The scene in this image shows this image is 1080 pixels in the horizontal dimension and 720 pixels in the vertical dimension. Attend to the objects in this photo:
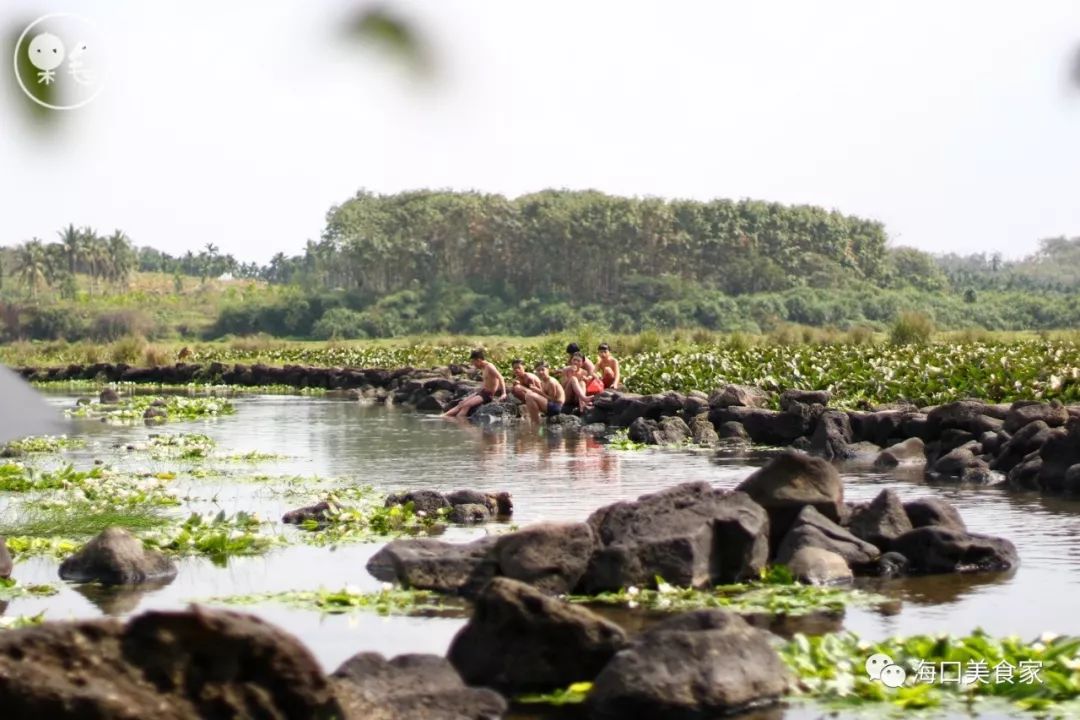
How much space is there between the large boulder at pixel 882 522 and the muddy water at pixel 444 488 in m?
0.58

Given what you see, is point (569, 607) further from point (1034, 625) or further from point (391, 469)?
point (391, 469)

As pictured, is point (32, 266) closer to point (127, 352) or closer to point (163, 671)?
point (127, 352)

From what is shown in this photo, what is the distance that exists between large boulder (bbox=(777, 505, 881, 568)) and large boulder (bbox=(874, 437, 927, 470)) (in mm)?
6429

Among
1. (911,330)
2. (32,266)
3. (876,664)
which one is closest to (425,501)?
(876,664)

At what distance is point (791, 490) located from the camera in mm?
9695

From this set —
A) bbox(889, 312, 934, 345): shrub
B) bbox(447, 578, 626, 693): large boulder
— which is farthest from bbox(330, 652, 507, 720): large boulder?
bbox(889, 312, 934, 345): shrub

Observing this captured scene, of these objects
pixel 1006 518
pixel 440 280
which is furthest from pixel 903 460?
pixel 440 280

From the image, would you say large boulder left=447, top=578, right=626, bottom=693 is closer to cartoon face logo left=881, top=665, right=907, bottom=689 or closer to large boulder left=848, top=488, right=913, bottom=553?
cartoon face logo left=881, top=665, right=907, bottom=689

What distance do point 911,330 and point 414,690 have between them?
93.5 feet

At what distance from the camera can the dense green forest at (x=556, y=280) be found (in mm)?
75625

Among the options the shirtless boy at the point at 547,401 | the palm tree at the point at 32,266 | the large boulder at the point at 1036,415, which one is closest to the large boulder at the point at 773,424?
the large boulder at the point at 1036,415

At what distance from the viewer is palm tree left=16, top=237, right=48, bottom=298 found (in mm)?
91125

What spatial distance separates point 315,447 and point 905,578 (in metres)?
11.4

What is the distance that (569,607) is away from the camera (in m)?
6.47
